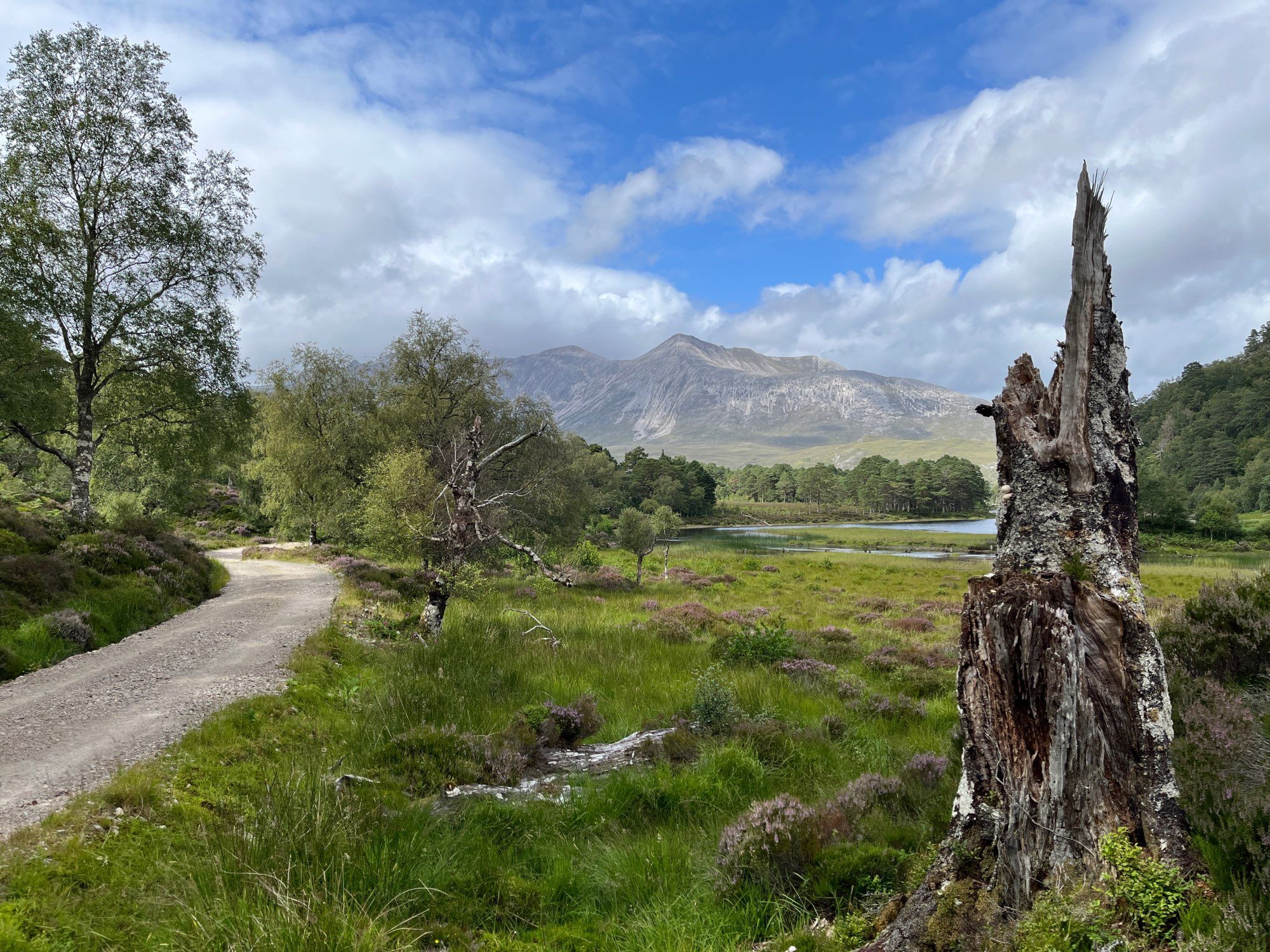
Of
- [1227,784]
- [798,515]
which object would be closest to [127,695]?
[1227,784]

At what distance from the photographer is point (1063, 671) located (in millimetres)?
2660

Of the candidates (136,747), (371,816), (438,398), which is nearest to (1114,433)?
(371,816)

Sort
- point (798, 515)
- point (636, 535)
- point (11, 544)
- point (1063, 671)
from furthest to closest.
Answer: point (798, 515) < point (636, 535) < point (11, 544) < point (1063, 671)

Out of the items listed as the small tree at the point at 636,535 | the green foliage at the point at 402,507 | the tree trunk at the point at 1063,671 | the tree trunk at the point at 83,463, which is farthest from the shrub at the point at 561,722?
the small tree at the point at 636,535

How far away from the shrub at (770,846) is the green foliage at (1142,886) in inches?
81.7

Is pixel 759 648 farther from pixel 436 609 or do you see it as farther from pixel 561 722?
pixel 436 609

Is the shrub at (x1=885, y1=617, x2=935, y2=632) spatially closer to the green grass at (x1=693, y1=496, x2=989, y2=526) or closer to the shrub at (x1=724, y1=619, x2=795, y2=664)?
the shrub at (x1=724, y1=619, x2=795, y2=664)

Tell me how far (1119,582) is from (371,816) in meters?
5.06

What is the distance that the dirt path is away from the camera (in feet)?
20.1

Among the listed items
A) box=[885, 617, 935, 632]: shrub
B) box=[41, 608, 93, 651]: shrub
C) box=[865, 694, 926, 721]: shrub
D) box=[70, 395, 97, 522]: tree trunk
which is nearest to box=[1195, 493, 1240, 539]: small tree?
box=[885, 617, 935, 632]: shrub

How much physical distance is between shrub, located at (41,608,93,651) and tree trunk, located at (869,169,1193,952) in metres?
14.6

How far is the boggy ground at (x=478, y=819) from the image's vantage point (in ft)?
11.5

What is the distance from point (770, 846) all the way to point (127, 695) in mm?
9773

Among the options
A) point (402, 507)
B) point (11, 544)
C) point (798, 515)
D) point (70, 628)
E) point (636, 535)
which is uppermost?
point (402, 507)
